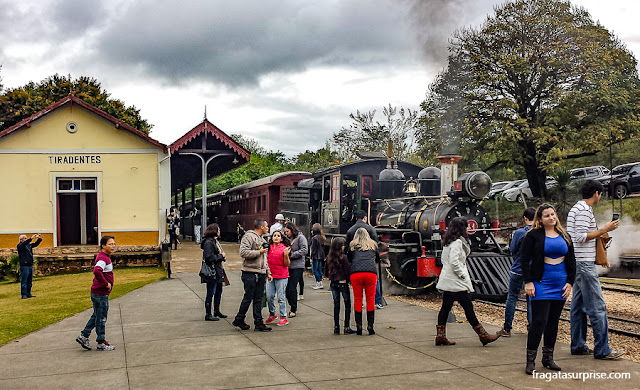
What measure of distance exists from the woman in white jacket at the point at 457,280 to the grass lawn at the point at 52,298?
18.4 ft

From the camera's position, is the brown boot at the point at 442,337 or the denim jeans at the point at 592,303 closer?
the denim jeans at the point at 592,303

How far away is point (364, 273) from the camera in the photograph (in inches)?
300

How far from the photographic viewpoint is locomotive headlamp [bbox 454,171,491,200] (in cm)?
1084

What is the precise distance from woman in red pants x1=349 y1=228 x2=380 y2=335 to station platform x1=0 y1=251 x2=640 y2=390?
0.34 m

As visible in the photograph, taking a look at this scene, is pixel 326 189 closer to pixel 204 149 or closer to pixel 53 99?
pixel 204 149

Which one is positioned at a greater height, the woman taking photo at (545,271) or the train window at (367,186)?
the train window at (367,186)

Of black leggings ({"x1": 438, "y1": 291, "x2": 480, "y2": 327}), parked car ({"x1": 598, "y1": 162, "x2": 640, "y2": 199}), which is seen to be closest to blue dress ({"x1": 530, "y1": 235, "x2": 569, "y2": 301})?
black leggings ({"x1": 438, "y1": 291, "x2": 480, "y2": 327})

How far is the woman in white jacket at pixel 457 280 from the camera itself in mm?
6738

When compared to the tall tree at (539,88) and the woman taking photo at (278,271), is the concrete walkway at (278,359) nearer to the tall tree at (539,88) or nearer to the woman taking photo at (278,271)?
the woman taking photo at (278,271)

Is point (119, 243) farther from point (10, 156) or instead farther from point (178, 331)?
point (178, 331)

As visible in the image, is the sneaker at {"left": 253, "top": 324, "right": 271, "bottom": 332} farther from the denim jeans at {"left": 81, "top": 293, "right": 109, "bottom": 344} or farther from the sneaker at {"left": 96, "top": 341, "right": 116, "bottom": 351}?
the denim jeans at {"left": 81, "top": 293, "right": 109, "bottom": 344}

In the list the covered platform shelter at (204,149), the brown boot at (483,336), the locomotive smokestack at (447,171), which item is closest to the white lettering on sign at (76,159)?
the covered platform shelter at (204,149)

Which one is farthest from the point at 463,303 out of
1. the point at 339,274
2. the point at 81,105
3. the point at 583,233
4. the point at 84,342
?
the point at 81,105

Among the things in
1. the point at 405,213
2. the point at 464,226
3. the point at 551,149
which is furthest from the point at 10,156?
the point at 551,149
